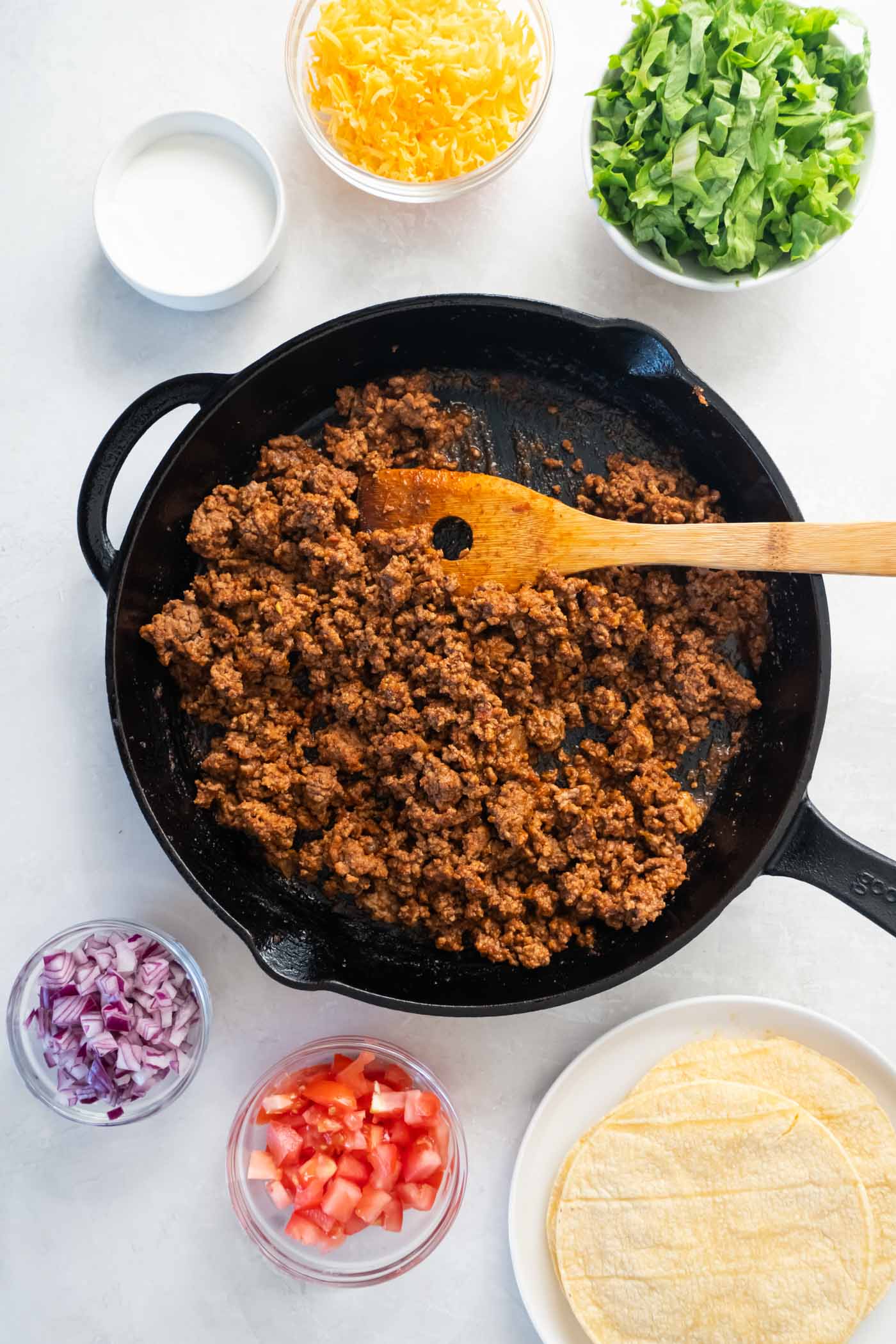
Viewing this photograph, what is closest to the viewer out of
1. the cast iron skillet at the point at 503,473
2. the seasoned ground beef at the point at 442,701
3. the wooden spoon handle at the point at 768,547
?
the wooden spoon handle at the point at 768,547

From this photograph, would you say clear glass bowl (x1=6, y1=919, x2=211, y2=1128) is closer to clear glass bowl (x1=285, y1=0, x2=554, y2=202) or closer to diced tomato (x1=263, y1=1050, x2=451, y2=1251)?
diced tomato (x1=263, y1=1050, x2=451, y2=1251)

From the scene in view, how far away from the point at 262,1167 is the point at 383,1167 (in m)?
0.31

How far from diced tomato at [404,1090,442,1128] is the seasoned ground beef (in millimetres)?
400

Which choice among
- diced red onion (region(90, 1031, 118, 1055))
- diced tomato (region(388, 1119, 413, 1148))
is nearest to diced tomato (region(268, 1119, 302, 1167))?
diced tomato (region(388, 1119, 413, 1148))

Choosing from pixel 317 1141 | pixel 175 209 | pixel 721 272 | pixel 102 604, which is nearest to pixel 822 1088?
pixel 317 1141

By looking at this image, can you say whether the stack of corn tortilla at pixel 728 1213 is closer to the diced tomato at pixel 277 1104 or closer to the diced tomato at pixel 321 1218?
the diced tomato at pixel 321 1218

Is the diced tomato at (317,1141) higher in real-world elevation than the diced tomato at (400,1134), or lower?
lower

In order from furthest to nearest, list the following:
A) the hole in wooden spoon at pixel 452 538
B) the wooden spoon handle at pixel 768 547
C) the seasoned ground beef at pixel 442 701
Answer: the hole in wooden spoon at pixel 452 538, the seasoned ground beef at pixel 442 701, the wooden spoon handle at pixel 768 547

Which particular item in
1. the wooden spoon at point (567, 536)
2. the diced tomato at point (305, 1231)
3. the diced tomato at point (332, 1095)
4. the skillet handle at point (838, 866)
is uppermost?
the wooden spoon at point (567, 536)

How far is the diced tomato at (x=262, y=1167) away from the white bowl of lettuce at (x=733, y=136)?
8.22ft

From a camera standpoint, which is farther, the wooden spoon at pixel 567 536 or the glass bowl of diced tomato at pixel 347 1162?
the glass bowl of diced tomato at pixel 347 1162

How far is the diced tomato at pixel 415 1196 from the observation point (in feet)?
8.79

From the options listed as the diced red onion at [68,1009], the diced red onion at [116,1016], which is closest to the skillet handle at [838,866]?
the diced red onion at [116,1016]

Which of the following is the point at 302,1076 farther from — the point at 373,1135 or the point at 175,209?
the point at 175,209
